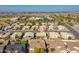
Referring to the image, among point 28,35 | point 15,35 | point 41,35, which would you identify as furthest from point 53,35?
point 15,35

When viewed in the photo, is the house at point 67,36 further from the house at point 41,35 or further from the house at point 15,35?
the house at point 15,35

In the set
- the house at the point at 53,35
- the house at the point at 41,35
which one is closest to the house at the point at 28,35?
the house at the point at 41,35

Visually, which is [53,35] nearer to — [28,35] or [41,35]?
[41,35]

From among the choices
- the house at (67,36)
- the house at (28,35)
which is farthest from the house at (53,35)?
the house at (28,35)

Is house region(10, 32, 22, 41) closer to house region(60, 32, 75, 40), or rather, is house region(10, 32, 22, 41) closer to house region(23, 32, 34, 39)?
house region(23, 32, 34, 39)

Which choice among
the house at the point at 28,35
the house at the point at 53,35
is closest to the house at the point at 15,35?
the house at the point at 28,35

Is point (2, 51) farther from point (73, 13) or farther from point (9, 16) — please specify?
point (73, 13)

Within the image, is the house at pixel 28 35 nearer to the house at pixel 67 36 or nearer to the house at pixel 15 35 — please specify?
the house at pixel 15 35

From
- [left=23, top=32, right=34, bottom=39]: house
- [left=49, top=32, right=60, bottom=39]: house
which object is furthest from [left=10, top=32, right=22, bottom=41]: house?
[left=49, top=32, right=60, bottom=39]: house

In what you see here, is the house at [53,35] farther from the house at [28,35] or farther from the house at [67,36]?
the house at [28,35]
